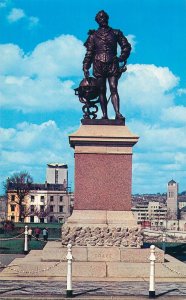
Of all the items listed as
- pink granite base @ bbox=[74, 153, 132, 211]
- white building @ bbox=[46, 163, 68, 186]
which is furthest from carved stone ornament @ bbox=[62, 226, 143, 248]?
white building @ bbox=[46, 163, 68, 186]

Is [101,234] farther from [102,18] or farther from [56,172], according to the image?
[56,172]

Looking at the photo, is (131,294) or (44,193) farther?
(44,193)

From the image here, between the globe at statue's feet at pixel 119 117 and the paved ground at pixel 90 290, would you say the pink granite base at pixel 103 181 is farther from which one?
the paved ground at pixel 90 290

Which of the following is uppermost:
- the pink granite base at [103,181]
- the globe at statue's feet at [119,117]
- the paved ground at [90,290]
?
the globe at statue's feet at [119,117]

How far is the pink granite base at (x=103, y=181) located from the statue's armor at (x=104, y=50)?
3.08 meters

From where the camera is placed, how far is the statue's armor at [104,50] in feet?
66.1

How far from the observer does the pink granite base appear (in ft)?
61.9

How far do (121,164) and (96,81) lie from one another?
307 cm

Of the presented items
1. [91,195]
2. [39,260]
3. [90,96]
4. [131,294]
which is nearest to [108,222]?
[91,195]

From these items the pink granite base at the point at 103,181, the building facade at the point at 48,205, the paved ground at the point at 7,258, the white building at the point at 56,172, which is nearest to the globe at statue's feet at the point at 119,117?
the pink granite base at the point at 103,181

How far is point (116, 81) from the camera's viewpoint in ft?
66.5

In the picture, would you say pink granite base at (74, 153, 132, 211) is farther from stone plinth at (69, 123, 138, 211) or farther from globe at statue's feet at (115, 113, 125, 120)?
globe at statue's feet at (115, 113, 125, 120)

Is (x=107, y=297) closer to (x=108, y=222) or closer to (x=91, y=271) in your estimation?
(x=91, y=271)

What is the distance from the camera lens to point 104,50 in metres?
20.2
